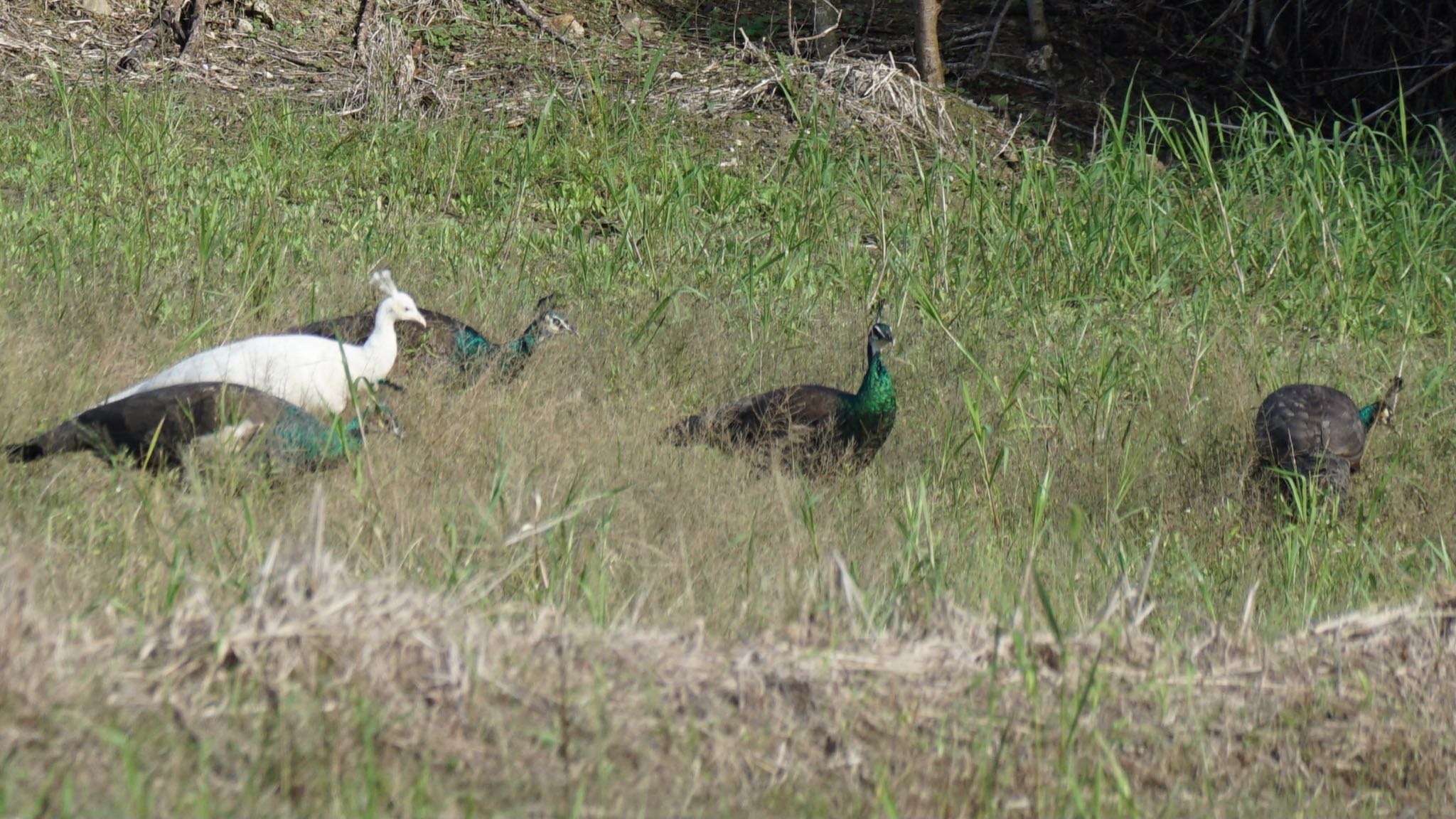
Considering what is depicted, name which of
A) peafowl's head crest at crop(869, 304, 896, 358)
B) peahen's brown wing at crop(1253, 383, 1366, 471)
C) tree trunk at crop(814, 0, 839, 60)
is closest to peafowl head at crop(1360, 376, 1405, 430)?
peahen's brown wing at crop(1253, 383, 1366, 471)

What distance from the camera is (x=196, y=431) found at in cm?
419

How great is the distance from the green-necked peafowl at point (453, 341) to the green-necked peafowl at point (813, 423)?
83cm

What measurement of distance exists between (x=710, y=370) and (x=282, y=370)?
6.66 ft

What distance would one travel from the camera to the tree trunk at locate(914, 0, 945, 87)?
941 centimetres

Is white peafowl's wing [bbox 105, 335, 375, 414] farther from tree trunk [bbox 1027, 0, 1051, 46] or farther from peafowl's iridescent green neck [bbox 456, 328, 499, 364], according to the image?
tree trunk [bbox 1027, 0, 1051, 46]

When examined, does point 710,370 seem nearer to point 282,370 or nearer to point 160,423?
point 282,370

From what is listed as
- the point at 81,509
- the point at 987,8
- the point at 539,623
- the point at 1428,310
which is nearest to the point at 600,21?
the point at 987,8

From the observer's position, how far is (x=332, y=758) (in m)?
2.21

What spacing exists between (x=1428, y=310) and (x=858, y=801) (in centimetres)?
602

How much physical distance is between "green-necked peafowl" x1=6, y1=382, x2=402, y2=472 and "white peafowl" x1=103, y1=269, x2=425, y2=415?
271mm

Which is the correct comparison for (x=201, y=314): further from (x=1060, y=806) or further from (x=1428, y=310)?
(x=1428, y=310)

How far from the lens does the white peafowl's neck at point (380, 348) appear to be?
16.9 feet

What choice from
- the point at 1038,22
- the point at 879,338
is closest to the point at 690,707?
the point at 879,338

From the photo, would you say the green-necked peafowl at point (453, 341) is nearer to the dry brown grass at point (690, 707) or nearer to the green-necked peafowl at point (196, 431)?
the green-necked peafowl at point (196, 431)
